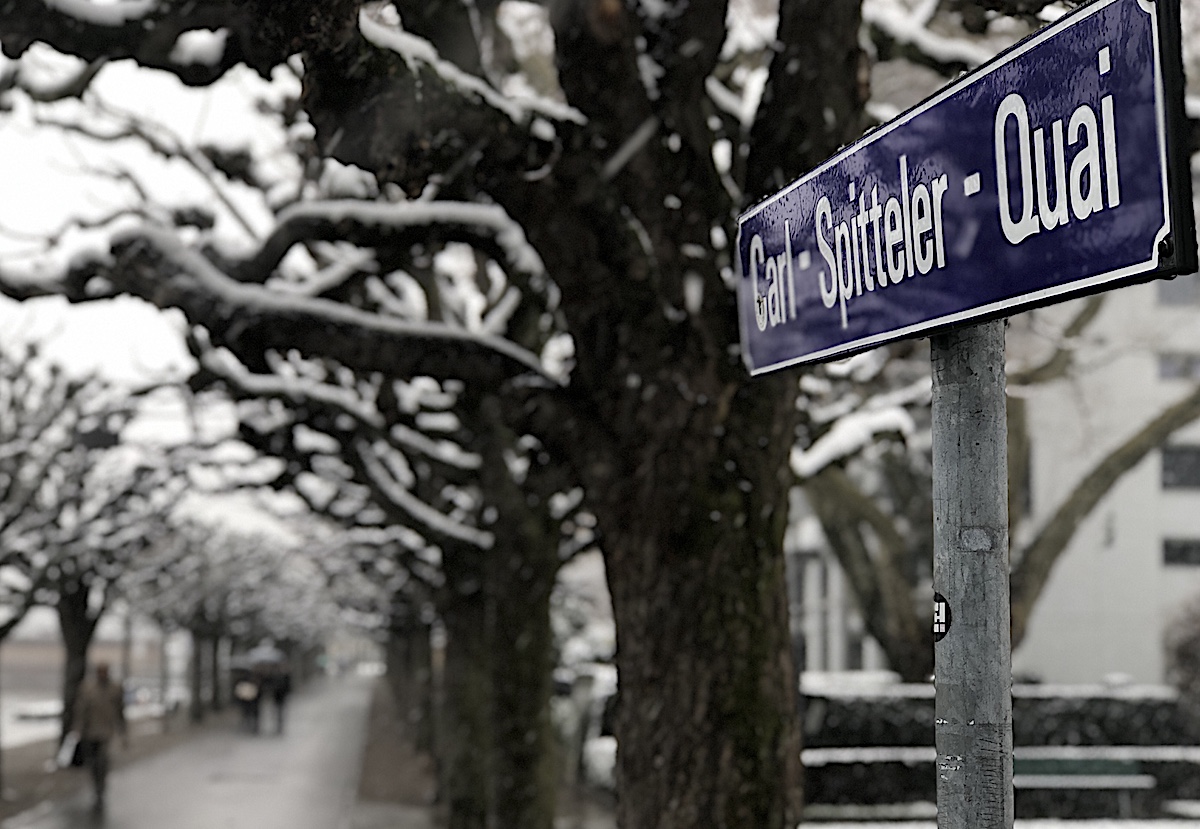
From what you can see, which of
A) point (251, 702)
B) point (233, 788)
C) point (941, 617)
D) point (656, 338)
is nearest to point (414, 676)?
point (251, 702)

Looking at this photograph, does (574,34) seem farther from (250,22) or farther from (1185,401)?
(1185,401)

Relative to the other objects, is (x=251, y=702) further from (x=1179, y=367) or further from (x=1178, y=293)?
(x=1178, y=293)

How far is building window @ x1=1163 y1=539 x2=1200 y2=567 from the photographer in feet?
127

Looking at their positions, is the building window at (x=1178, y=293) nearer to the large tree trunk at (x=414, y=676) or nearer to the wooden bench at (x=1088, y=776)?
the large tree trunk at (x=414, y=676)

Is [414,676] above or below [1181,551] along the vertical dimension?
below

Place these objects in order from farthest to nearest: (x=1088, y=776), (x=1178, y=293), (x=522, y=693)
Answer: (x=1178, y=293) → (x=1088, y=776) → (x=522, y=693)

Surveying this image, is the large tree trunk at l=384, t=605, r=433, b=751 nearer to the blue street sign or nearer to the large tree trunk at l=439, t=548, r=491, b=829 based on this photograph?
the large tree trunk at l=439, t=548, r=491, b=829

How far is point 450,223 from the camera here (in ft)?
20.7

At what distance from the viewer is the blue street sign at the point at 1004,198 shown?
1.75m

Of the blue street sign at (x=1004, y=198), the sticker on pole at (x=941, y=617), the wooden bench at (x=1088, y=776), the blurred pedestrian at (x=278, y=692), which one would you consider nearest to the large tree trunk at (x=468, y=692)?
the wooden bench at (x=1088, y=776)

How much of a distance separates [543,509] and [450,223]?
19.3 feet

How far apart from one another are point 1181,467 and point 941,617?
4019 cm

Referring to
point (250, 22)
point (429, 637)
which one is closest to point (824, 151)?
point (250, 22)

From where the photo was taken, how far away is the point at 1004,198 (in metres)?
2.06
